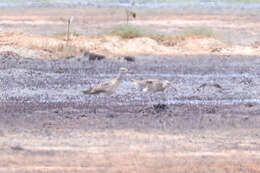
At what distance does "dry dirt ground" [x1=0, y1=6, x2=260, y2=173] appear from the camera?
28.8ft

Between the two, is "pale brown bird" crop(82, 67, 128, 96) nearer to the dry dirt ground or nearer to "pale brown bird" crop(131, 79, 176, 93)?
the dry dirt ground

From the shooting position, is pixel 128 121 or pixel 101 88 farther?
pixel 101 88

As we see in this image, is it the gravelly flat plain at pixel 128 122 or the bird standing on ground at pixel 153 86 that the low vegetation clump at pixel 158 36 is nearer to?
the gravelly flat plain at pixel 128 122

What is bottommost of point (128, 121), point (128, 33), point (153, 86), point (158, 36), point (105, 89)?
point (158, 36)

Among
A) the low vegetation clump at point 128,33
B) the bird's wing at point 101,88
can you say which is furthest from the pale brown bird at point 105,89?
the low vegetation clump at point 128,33

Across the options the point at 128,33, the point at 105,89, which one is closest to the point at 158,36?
the point at 128,33

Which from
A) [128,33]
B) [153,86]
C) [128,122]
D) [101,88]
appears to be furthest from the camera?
[128,33]

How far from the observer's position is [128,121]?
11.2m

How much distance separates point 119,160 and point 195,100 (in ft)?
15.9

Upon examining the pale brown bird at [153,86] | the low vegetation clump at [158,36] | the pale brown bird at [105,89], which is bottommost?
the low vegetation clump at [158,36]

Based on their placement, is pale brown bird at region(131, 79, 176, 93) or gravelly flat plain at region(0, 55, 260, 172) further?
pale brown bird at region(131, 79, 176, 93)

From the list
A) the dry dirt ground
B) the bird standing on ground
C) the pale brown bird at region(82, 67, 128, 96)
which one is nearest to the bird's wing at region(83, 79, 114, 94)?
the pale brown bird at region(82, 67, 128, 96)

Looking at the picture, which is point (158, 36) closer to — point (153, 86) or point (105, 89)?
point (153, 86)

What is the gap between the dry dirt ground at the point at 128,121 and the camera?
8.77 m
